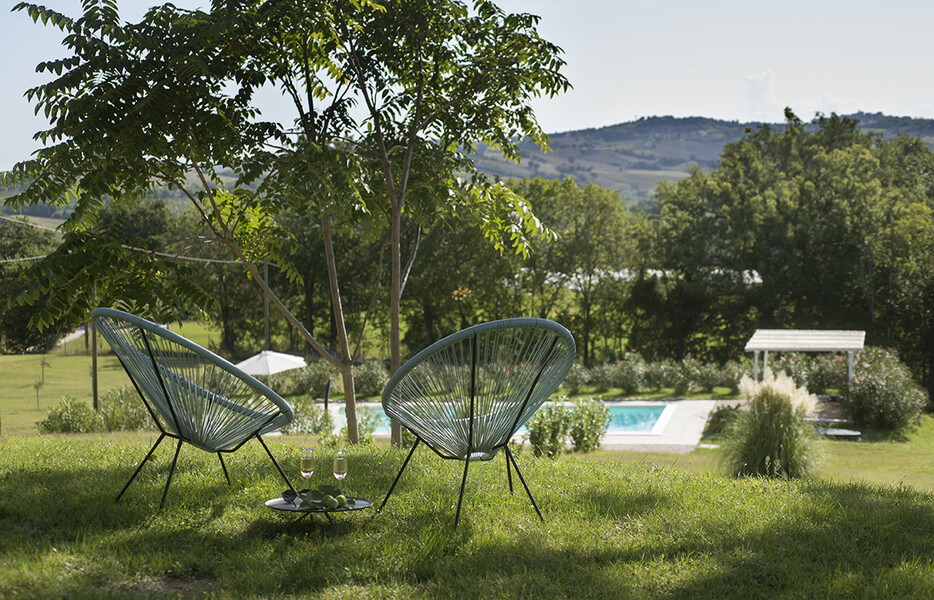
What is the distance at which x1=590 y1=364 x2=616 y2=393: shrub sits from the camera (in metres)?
16.5

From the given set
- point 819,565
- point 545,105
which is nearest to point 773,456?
point 545,105

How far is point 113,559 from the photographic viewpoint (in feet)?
8.19

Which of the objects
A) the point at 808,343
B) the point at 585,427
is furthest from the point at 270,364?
the point at 808,343

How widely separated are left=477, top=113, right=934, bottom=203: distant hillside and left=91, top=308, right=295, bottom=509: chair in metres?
86.1

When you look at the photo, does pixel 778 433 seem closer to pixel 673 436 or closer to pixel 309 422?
pixel 673 436

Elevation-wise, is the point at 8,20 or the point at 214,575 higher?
the point at 8,20

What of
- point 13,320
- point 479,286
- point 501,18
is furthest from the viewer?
point 479,286

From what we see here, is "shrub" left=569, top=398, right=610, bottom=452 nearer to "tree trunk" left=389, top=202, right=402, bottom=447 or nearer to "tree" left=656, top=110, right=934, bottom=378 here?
"tree trunk" left=389, top=202, right=402, bottom=447

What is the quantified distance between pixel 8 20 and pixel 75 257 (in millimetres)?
4061

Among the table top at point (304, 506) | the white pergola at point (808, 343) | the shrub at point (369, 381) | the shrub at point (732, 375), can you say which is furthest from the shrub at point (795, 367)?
the table top at point (304, 506)

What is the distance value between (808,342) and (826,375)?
1112 mm

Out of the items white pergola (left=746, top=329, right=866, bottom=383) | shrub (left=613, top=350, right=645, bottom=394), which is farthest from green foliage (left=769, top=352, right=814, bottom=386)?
shrub (left=613, top=350, right=645, bottom=394)

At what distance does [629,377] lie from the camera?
16.2m

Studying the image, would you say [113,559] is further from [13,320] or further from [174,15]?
[13,320]
